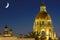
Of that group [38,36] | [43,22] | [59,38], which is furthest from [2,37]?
[59,38]

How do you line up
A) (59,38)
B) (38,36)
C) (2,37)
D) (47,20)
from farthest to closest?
(59,38), (47,20), (38,36), (2,37)

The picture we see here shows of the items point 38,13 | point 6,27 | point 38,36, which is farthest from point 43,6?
point 6,27

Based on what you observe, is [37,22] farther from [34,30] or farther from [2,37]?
[2,37]

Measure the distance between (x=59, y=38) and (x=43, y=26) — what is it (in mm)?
14814

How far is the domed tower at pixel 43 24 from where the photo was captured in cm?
10117

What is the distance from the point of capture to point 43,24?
101062 millimetres

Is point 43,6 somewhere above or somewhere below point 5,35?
above

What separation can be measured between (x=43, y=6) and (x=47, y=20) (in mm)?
4216

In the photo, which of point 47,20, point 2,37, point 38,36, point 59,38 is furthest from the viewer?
point 59,38

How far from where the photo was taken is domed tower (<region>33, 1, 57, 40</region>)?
101169mm

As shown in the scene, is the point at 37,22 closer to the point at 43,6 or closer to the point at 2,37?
the point at 43,6

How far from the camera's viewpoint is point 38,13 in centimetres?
10469

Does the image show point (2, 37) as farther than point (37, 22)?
No

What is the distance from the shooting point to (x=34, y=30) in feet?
336
